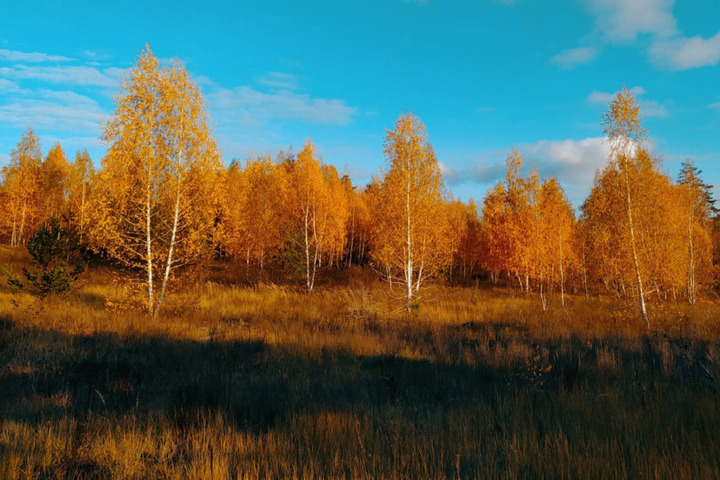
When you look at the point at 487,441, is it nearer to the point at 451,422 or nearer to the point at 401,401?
the point at 451,422

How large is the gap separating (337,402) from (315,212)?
18.6 metres

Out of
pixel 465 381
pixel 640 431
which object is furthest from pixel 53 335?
pixel 640 431

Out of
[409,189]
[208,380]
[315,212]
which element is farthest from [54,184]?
[208,380]

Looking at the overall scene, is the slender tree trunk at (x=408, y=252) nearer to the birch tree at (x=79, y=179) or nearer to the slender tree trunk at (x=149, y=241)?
the slender tree trunk at (x=149, y=241)

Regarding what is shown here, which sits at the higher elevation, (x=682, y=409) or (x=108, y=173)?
(x=108, y=173)

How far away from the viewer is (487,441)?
138 inches

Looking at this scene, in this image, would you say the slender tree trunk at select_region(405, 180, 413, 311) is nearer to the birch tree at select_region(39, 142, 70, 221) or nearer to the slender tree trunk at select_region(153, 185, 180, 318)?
Answer: the slender tree trunk at select_region(153, 185, 180, 318)

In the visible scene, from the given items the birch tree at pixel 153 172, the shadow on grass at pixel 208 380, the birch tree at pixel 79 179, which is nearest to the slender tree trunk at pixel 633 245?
the shadow on grass at pixel 208 380

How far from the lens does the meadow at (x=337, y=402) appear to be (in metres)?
3.07

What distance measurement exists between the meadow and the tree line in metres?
2.85

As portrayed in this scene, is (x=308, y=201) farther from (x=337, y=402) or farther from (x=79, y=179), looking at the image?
(x=79, y=179)

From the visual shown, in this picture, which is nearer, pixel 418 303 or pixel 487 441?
pixel 487 441

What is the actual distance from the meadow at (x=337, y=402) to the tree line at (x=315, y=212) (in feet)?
9.34

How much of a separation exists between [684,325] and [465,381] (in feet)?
33.7
